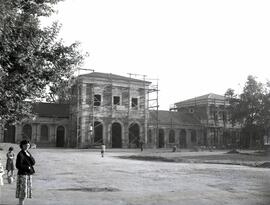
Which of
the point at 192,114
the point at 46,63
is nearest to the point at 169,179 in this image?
the point at 46,63

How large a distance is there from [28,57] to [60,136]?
43408mm

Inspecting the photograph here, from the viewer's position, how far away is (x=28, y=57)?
9469mm

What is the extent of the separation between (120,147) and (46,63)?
1552 inches

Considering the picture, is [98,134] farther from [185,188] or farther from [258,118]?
[185,188]

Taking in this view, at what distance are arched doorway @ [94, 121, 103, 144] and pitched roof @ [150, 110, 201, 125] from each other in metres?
9.52

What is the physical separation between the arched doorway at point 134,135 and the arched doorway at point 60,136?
9.07 m

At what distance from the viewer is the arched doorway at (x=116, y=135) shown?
49719 mm

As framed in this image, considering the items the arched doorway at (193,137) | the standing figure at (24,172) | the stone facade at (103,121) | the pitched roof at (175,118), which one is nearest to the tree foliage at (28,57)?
the standing figure at (24,172)

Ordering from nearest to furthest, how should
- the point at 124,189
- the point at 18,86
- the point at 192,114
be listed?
the point at 18,86 → the point at 124,189 → the point at 192,114

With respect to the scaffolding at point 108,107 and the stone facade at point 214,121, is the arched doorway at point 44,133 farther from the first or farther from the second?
the stone facade at point 214,121

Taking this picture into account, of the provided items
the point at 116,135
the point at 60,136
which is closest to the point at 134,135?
the point at 116,135

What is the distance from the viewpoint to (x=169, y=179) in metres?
14.6

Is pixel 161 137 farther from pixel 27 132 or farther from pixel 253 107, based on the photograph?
pixel 27 132

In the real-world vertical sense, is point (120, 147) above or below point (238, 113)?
below
